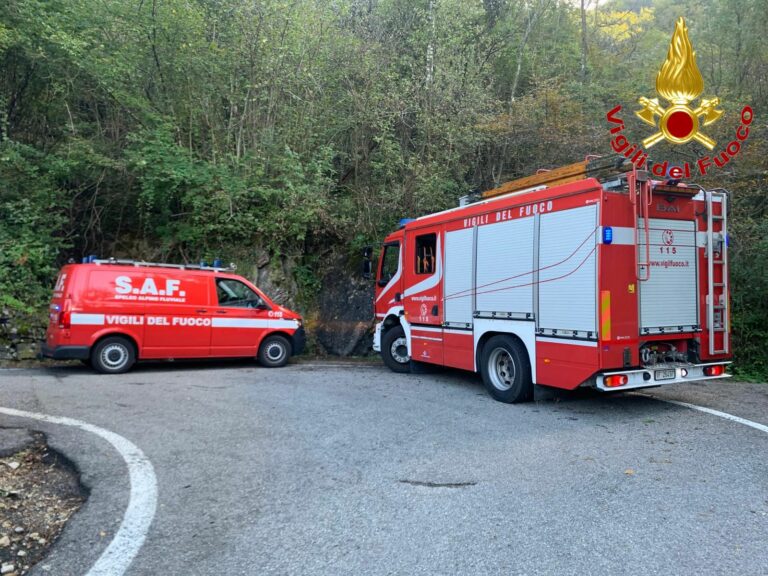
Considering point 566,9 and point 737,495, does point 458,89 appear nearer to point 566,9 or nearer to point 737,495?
point 566,9

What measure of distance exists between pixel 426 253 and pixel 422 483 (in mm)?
5887

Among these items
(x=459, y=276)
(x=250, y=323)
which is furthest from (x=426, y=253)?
(x=250, y=323)

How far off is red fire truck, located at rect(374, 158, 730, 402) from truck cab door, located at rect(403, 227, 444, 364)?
657 mm

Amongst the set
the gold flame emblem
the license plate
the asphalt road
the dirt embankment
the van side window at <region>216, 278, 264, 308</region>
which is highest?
the gold flame emblem

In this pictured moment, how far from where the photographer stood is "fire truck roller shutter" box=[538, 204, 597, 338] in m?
6.77

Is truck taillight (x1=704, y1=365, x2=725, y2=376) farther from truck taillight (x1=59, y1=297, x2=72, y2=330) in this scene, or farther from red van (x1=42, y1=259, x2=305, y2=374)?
truck taillight (x1=59, y1=297, x2=72, y2=330)

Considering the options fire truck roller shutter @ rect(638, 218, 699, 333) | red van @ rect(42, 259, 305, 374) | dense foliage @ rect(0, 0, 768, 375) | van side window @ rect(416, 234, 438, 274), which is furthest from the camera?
dense foliage @ rect(0, 0, 768, 375)

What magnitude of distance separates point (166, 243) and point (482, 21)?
13.8 meters

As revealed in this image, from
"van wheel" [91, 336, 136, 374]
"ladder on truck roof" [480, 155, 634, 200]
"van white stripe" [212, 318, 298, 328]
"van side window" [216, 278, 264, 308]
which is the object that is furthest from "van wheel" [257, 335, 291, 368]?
"ladder on truck roof" [480, 155, 634, 200]

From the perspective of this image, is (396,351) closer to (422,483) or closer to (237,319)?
(237,319)

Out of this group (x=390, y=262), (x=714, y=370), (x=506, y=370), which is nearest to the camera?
(x=714, y=370)

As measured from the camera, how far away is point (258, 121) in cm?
1655

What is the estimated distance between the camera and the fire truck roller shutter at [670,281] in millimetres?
6996

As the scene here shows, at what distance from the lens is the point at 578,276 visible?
6.94m
